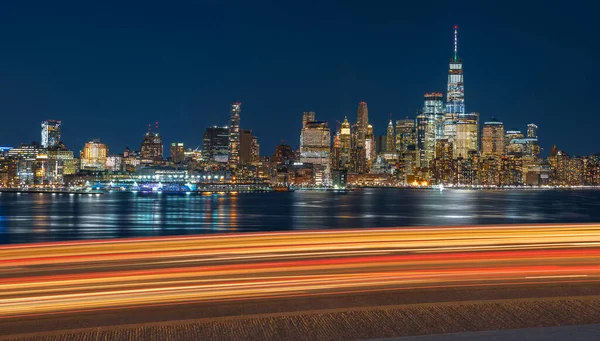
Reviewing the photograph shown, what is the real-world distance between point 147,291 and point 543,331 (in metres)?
5.28

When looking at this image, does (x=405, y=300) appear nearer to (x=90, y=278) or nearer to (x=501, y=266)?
(x=501, y=266)

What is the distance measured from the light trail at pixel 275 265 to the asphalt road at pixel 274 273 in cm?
2

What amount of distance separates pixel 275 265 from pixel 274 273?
526 mm

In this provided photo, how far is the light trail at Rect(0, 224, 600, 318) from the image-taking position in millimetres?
8734

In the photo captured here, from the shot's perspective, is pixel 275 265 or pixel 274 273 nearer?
pixel 274 273

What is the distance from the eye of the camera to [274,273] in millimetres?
10219

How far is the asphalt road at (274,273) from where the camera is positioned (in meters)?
8.30

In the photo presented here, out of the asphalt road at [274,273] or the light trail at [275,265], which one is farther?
the light trail at [275,265]

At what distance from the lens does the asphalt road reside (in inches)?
327

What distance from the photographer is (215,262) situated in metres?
10.8

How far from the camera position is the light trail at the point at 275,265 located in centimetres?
873

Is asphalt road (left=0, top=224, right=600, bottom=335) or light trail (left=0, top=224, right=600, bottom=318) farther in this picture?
light trail (left=0, top=224, right=600, bottom=318)

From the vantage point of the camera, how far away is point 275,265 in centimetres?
1074

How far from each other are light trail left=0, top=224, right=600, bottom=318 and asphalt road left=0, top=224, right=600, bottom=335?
0.02 meters
